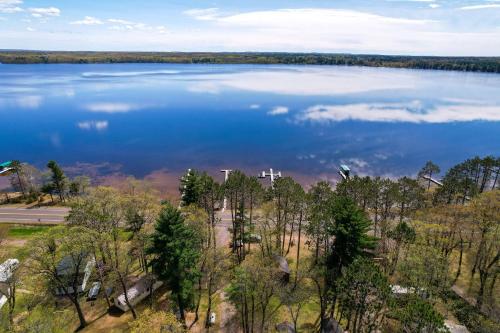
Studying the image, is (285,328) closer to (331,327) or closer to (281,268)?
(331,327)

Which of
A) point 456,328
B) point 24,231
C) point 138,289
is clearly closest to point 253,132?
point 24,231

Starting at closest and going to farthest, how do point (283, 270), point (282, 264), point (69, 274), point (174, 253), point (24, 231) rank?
point (174, 253)
point (69, 274)
point (283, 270)
point (282, 264)
point (24, 231)

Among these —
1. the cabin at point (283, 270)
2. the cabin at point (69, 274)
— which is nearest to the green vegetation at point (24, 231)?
the cabin at point (69, 274)

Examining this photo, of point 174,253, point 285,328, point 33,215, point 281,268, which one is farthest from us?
point 33,215

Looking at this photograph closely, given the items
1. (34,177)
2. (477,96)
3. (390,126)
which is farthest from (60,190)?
(477,96)

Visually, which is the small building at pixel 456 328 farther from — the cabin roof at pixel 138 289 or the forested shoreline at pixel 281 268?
the cabin roof at pixel 138 289

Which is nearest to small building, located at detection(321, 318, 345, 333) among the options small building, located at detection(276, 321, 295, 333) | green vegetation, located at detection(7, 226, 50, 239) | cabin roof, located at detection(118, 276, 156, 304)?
small building, located at detection(276, 321, 295, 333)
